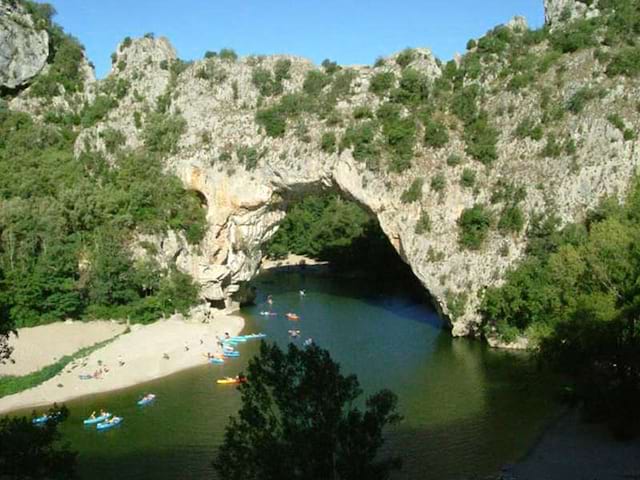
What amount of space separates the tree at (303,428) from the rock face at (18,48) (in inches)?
2018

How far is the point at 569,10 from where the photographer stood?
1886 inches

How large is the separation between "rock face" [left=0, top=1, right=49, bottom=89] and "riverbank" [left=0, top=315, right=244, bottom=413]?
1038 inches

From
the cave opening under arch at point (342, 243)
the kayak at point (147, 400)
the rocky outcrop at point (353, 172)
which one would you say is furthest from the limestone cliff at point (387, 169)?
the kayak at point (147, 400)

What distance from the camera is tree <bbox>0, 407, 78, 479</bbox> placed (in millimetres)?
11773

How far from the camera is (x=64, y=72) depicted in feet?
188

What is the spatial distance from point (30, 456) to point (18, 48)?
52.9 metres

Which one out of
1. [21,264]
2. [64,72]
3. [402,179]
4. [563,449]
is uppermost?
[64,72]

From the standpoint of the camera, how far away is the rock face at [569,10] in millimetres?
47062

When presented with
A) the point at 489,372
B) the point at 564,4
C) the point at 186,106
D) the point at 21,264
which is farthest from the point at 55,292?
the point at 564,4

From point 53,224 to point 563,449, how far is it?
33.9 m

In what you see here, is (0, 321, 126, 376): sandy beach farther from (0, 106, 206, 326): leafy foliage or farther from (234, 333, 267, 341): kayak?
(234, 333, 267, 341): kayak

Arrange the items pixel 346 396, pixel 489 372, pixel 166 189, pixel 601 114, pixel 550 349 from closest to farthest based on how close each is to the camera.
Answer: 1. pixel 346 396
2. pixel 550 349
3. pixel 489 372
4. pixel 601 114
5. pixel 166 189

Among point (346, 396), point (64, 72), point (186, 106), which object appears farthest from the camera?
point (64, 72)

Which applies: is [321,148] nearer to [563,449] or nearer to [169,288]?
[169,288]
